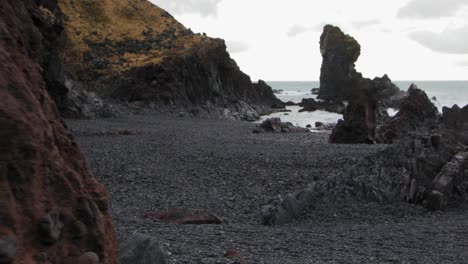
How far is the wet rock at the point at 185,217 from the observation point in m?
9.66

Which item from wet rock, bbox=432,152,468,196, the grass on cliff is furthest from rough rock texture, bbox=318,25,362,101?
wet rock, bbox=432,152,468,196

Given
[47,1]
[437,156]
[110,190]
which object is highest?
[47,1]

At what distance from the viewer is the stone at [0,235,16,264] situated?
3160 mm

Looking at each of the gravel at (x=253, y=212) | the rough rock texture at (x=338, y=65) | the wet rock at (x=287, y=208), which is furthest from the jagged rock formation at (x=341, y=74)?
the wet rock at (x=287, y=208)

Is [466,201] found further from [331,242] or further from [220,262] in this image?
[220,262]

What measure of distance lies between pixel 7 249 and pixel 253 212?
330 inches

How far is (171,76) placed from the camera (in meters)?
50.3

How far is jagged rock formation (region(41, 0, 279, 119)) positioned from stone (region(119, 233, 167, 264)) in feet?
94.0

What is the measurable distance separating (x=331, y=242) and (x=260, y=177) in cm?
626

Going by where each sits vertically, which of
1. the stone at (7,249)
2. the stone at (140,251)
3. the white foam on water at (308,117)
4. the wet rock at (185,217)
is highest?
the stone at (7,249)

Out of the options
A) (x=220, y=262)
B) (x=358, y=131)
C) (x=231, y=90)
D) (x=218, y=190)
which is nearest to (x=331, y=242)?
(x=220, y=262)

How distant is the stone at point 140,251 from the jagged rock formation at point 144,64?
2866 cm

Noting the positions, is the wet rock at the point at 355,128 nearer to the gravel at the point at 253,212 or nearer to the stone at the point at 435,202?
the gravel at the point at 253,212

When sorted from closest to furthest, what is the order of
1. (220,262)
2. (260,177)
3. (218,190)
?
(220,262)
(218,190)
(260,177)
